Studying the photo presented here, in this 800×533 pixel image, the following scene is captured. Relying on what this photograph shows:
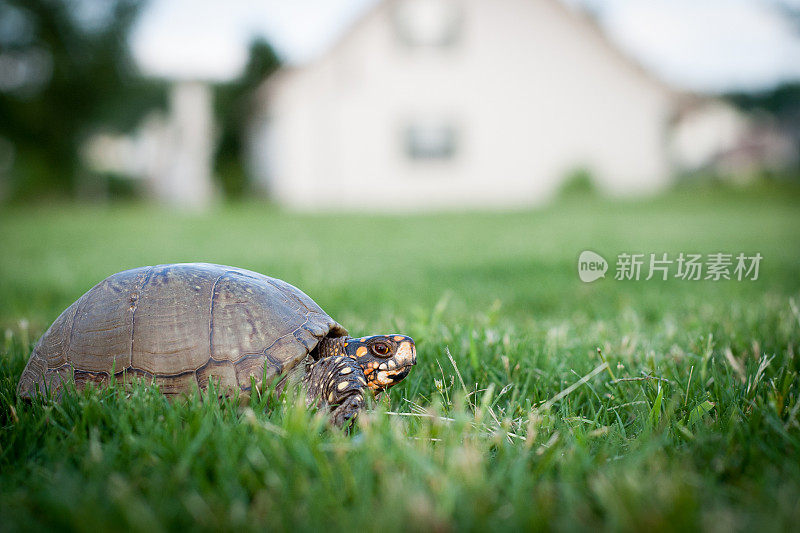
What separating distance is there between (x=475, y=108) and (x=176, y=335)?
16.9 metres

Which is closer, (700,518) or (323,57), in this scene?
(700,518)

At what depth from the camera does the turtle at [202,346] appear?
7.05ft

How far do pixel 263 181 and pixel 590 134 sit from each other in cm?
1309

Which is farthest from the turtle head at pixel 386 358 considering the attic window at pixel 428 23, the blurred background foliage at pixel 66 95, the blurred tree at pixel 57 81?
the blurred tree at pixel 57 81

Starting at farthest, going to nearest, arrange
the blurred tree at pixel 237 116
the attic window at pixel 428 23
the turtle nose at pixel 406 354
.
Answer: the blurred tree at pixel 237 116
the attic window at pixel 428 23
the turtle nose at pixel 406 354

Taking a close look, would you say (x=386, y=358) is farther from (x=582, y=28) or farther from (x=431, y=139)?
(x=582, y=28)

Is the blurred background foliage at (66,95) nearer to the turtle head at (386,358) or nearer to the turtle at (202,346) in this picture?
the turtle at (202,346)

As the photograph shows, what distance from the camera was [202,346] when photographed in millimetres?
2172

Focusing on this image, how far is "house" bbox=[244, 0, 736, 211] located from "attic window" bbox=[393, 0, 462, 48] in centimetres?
4

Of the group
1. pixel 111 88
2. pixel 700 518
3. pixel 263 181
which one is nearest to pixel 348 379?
pixel 700 518

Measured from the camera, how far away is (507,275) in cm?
617

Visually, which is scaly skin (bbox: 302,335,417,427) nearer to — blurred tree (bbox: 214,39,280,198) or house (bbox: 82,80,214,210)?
blurred tree (bbox: 214,39,280,198)

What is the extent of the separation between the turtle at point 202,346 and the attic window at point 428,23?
1677 centimetres

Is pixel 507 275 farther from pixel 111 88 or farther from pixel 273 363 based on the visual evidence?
pixel 111 88
